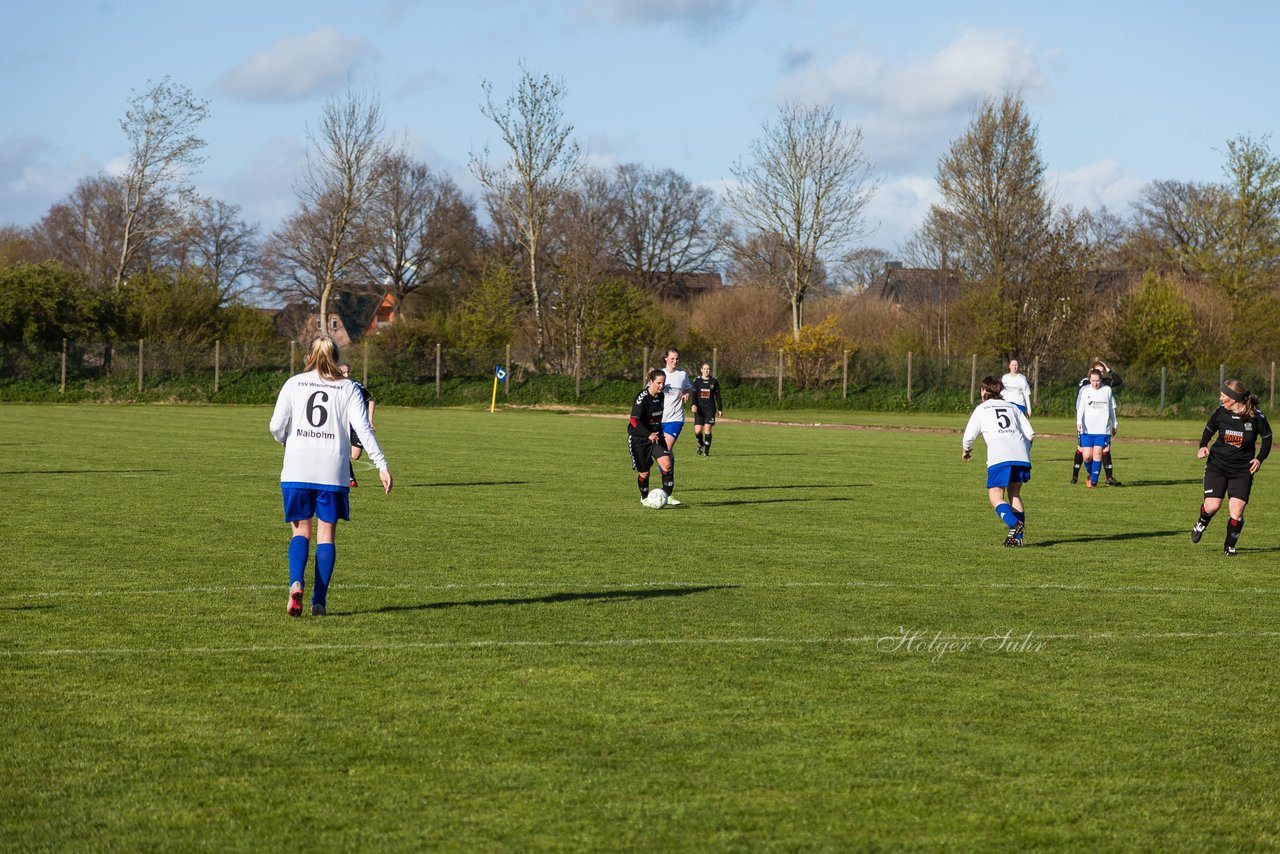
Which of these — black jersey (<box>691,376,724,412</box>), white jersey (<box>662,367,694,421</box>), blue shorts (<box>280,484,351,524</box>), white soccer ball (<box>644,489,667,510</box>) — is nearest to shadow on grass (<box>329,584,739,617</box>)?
blue shorts (<box>280,484,351,524</box>)

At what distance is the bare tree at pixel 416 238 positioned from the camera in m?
81.4

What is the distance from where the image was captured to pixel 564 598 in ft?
31.8

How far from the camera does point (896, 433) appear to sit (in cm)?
3750

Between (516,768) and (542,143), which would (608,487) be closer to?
(516,768)

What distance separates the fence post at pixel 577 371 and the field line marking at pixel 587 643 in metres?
45.1

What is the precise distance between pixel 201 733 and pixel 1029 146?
5783 centimetres

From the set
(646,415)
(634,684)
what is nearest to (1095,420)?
(646,415)

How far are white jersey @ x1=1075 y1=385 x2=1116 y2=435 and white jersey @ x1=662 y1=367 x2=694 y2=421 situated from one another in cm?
599

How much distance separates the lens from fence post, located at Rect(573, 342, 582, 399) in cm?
5359

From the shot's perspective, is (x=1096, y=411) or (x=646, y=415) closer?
(x=646, y=415)

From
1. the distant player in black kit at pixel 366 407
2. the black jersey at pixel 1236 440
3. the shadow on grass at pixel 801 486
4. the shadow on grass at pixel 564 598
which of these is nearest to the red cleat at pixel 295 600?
the shadow on grass at pixel 564 598

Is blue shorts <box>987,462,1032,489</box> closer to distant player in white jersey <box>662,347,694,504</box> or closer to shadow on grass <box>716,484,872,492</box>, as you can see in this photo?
shadow on grass <box>716,484,872,492</box>

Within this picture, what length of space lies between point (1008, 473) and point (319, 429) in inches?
293

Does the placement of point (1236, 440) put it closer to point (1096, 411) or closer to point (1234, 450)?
point (1234, 450)
